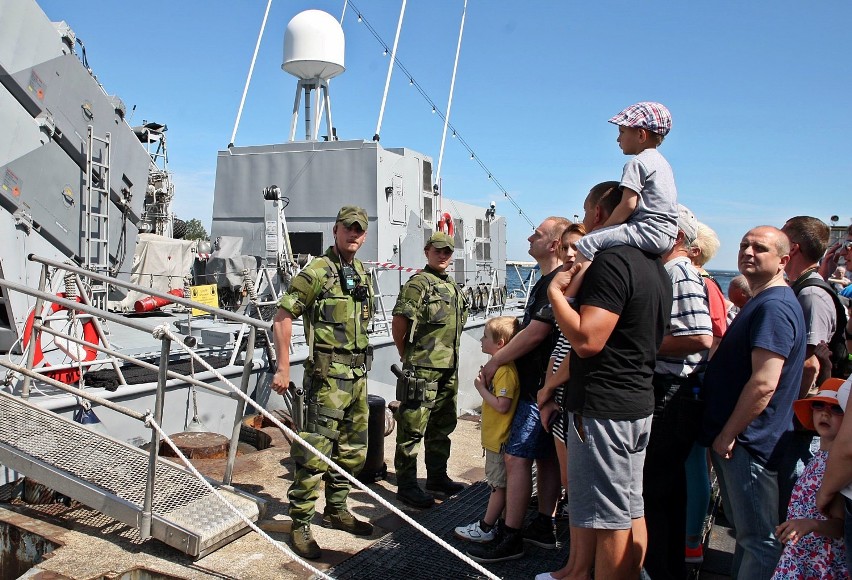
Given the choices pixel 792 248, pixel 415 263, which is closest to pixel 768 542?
pixel 792 248

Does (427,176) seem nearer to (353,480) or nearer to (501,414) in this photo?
(501,414)

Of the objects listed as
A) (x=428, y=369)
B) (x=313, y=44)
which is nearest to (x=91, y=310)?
(x=428, y=369)

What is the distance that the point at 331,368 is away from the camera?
3.65m

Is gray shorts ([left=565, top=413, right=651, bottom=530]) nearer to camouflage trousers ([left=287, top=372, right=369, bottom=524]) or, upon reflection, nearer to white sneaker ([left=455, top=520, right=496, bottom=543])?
white sneaker ([left=455, top=520, right=496, bottom=543])

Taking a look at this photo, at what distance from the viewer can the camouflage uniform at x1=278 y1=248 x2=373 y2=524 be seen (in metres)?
3.52

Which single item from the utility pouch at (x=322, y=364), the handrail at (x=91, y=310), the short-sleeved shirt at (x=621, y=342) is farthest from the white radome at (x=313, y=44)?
the short-sleeved shirt at (x=621, y=342)

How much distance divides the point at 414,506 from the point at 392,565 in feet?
3.47

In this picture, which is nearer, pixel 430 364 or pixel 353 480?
pixel 353 480

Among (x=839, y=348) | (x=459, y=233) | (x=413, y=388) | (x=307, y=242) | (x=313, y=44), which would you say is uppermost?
(x=313, y=44)


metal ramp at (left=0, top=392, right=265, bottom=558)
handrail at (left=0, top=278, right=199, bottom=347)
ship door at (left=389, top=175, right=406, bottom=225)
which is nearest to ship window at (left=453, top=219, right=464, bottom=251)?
ship door at (left=389, top=175, right=406, bottom=225)

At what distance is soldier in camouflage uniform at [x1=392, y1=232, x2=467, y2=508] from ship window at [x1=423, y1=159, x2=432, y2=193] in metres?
6.12

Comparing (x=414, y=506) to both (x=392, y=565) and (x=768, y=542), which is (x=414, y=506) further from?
(x=768, y=542)

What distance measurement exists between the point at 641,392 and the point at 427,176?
8727 millimetres

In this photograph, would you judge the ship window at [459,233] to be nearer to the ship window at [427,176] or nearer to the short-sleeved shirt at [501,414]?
the ship window at [427,176]
